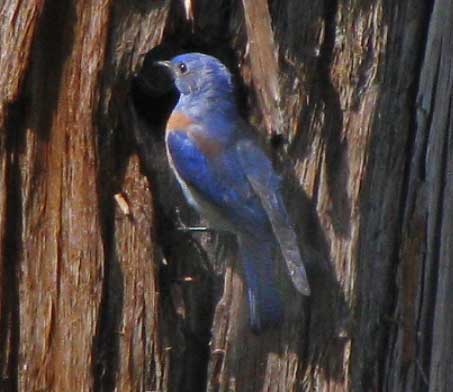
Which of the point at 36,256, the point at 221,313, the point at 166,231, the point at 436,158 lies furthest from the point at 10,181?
the point at 436,158

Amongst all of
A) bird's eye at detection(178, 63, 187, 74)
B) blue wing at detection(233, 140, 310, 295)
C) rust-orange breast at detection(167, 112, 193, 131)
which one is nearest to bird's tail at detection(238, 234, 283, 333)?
blue wing at detection(233, 140, 310, 295)

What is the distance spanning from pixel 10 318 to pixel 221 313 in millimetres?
817

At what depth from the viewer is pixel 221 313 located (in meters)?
5.03

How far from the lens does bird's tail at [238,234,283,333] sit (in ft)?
16.1

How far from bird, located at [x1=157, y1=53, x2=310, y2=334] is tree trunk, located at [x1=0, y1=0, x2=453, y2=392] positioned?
103mm

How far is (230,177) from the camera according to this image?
5.74 metres

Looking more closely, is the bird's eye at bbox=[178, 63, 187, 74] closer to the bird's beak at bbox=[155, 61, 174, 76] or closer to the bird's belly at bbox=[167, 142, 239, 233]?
the bird's beak at bbox=[155, 61, 174, 76]

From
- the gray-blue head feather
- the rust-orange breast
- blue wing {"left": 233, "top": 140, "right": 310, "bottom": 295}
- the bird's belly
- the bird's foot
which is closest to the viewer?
blue wing {"left": 233, "top": 140, "right": 310, "bottom": 295}

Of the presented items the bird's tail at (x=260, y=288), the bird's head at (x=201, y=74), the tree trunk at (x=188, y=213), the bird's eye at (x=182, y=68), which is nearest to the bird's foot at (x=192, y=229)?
the tree trunk at (x=188, y=213)

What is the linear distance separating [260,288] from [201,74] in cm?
109

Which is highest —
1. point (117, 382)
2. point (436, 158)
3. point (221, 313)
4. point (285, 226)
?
point (436, 158)

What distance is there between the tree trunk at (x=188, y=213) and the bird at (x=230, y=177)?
103 millimetres

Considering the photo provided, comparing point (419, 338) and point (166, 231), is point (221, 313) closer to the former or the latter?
point (166, 231)

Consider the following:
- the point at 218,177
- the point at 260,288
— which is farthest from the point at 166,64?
the point at 260,288
